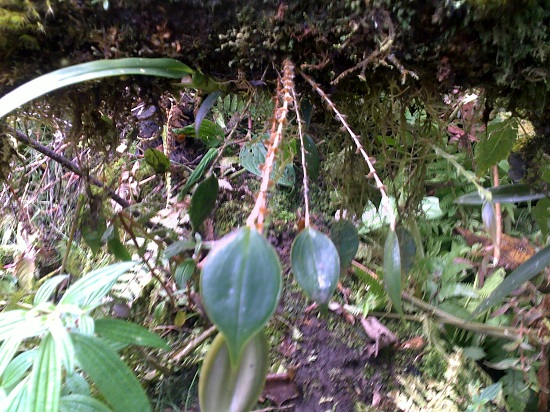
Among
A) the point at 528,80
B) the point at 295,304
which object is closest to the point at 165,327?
the point at 295,304

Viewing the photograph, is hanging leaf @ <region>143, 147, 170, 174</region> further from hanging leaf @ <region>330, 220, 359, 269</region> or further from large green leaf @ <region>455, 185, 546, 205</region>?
large green leaf @ <region>455, 185, 546, 205</region>

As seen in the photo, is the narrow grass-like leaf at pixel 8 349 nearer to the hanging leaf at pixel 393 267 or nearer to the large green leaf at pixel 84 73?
the large green leaf at pixel 84 73

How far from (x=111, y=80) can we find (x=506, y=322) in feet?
3.90

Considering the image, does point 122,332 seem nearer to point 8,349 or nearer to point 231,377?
point 8,349

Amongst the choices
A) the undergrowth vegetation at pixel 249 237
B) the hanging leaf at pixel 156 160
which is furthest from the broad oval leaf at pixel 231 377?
Result: the hanging leaf at pixel 156 160

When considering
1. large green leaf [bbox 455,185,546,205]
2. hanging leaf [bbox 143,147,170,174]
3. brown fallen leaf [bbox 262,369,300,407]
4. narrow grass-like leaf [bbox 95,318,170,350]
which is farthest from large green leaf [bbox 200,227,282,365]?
brown fallen leaf [bbox 262,369,300,407]

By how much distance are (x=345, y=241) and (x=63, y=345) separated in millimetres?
379

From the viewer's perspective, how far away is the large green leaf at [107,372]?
0.51 meters

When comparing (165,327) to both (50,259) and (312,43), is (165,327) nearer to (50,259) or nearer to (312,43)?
(50,259)

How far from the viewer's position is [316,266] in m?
0.35

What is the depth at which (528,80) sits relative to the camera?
1.73 feet

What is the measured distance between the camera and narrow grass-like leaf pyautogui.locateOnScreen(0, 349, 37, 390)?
0.54 m

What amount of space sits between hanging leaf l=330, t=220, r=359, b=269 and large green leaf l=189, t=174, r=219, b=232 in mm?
212

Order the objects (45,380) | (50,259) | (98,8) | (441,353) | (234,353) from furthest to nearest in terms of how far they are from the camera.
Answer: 1. (50,259)
2. (441,353)
3. (98,8)
4. (45,380)
5. (234,353)
